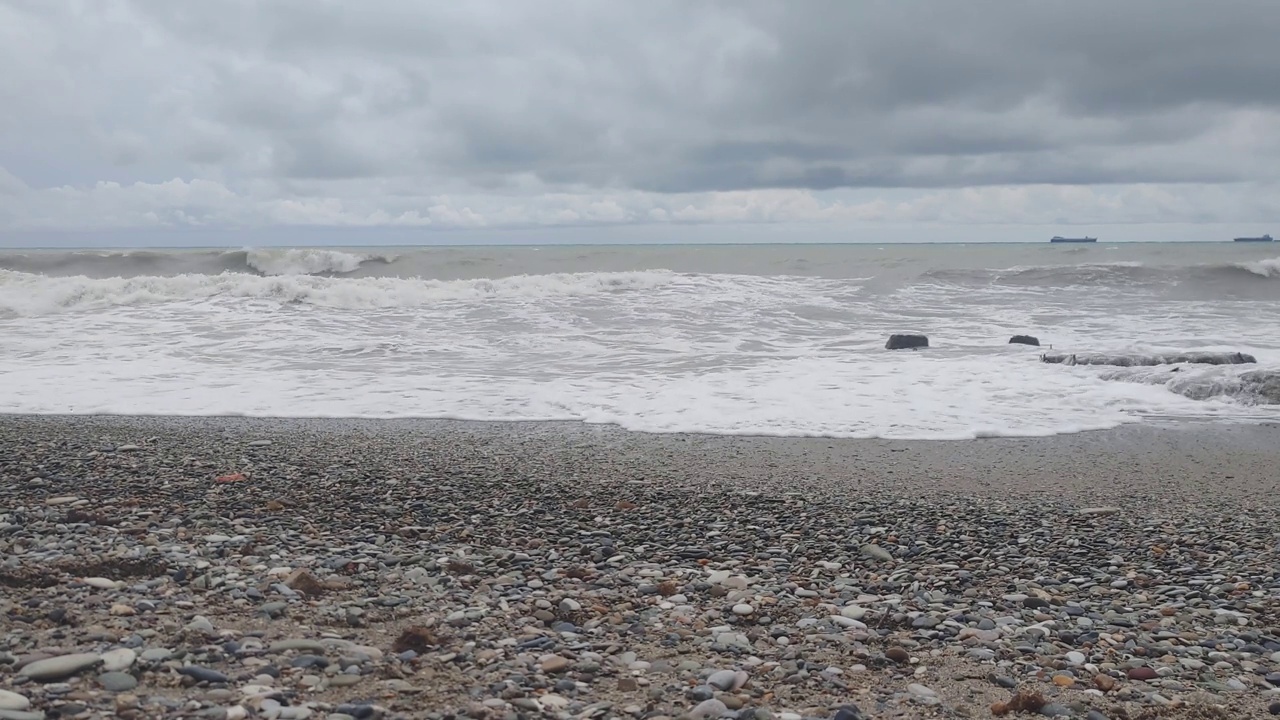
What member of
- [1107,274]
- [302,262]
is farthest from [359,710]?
[302,262]

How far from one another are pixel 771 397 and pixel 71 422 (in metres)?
6.37

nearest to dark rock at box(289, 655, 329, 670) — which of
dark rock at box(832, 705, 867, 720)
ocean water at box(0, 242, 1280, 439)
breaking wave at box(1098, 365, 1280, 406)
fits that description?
dark rock at box(832, 705, 867, 720)

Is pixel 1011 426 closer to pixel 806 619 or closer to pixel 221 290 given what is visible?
pixel 806 619

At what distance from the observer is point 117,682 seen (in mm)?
2496

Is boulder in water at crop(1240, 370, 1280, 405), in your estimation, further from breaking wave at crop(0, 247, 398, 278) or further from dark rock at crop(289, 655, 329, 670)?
breaking wave at crop(0, 247, 398, 278)

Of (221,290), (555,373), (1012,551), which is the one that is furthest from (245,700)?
(221,290)

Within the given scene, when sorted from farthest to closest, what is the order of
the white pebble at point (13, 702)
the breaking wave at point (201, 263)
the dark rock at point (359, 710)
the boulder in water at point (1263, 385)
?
1. the breaking wave at point (201, 263)
2. the boulder in water at point (1263, 385)
3. the dark rock at point (359, 710)
4. the white pebble at point (13, 702)

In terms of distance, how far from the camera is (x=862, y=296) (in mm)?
23328

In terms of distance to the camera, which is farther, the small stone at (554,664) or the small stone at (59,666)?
the small stone at (554,664)

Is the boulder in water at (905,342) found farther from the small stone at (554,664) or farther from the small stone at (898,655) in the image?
the small stone at (554,664)

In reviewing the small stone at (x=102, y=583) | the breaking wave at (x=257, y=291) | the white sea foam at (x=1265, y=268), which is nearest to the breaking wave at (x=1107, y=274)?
the white sea foam at (x=1265, y=268)

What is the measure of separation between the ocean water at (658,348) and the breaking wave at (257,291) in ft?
0.31

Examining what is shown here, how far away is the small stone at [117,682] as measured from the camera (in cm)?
246

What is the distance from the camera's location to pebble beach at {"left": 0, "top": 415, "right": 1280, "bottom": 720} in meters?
2.64
